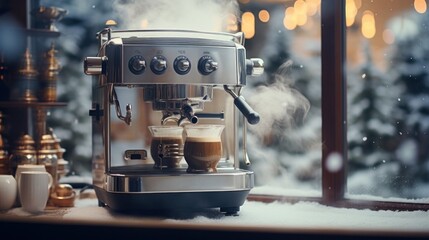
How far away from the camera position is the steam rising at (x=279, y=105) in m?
2.08

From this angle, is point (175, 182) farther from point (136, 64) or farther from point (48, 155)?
point (48, 155)

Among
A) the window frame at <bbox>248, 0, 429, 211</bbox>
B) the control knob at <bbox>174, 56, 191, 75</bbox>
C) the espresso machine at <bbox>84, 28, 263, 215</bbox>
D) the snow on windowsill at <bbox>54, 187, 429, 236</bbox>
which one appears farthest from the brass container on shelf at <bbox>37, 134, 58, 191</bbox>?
the window frame at <bbox>248, 0, 429, 211</bbox>

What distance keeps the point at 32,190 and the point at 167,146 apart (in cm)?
41

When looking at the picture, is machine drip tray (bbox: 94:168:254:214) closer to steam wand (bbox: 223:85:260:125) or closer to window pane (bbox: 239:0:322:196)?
steam wand (bbox: 223:85:260:125)

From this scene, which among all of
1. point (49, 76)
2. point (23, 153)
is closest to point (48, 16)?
point (49, 76)

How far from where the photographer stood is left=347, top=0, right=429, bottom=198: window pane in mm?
1889

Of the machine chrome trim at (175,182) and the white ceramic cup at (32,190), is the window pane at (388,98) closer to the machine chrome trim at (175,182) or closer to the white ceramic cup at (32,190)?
the machine chrome trim at (175,182)

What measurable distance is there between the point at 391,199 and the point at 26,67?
1.29 meters

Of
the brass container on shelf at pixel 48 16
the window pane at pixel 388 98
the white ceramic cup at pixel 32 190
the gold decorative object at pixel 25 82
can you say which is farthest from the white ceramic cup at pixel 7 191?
the window pane at pixel 388 98

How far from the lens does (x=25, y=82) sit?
219 centimetres

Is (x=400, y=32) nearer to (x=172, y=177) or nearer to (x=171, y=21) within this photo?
(x=171, y=21)

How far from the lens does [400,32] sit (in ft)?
6.35

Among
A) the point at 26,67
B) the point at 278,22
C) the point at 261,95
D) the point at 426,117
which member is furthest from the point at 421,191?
the point at 26,67

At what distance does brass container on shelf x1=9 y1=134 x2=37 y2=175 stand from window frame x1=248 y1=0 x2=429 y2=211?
Result: 0.95 m
